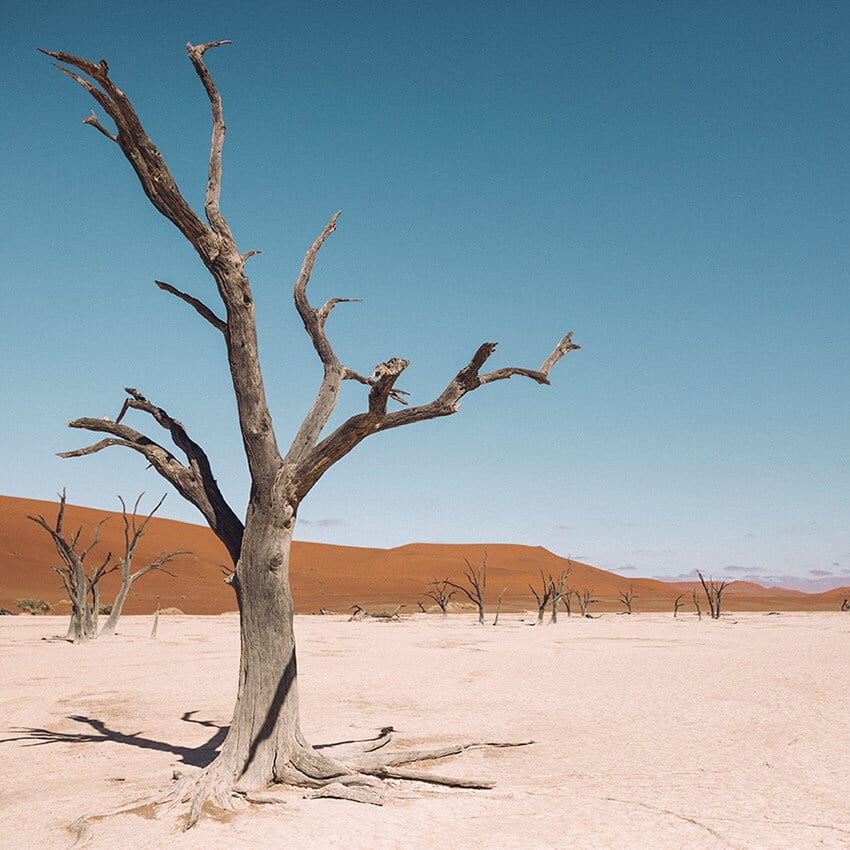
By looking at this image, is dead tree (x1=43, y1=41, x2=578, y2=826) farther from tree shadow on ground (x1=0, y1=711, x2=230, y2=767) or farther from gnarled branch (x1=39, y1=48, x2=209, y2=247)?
tree shadow on ground (x1=0, y1=711, x2=230, y2=767)

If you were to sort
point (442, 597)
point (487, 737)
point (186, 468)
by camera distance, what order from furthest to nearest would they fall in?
point (442, 597)
point (487, 737)
point (186, 468)

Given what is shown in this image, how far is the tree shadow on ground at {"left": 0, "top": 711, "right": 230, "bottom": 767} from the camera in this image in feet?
25.6

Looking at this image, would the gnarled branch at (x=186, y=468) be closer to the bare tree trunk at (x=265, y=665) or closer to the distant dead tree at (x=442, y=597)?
the bare tree trunk at (x=265, y=665)

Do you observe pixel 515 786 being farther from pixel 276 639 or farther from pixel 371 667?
pixel 371 667

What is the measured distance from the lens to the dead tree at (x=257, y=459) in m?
5.81

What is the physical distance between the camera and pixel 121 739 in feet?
28.0

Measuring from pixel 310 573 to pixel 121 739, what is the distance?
59.7 m

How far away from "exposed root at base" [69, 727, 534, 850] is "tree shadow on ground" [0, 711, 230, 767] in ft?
5.74

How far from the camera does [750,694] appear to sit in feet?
37.2

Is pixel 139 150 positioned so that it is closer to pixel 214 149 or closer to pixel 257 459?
pixel 214 149

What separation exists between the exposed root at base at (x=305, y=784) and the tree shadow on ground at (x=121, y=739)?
175 cm

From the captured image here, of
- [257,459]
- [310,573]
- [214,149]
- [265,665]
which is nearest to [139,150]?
[214,149]

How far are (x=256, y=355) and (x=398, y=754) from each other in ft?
11.7

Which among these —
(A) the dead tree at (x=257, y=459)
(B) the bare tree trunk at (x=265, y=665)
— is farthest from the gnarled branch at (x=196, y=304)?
(B) the bare tree trunk at (x=265, y=665)
